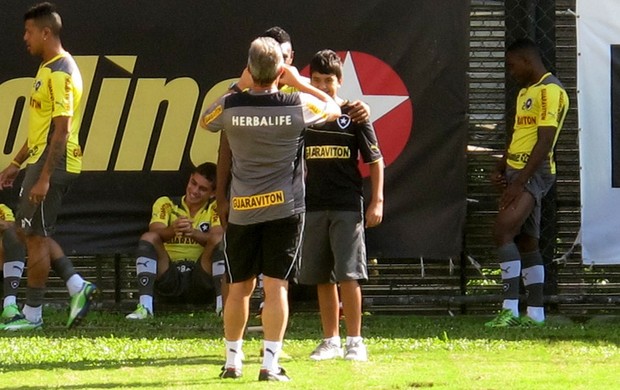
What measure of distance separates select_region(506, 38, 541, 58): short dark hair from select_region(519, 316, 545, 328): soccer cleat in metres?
1.82

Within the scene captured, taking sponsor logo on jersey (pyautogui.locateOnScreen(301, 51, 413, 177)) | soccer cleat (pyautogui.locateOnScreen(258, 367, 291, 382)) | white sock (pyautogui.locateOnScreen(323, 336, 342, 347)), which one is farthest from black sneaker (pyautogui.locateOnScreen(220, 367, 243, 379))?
sponsor logo on jersey (pyautogui.locateOnScreen(301, 51, 413, 177))

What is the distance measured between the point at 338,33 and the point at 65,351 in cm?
329

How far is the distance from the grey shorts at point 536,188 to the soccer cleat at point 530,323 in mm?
585

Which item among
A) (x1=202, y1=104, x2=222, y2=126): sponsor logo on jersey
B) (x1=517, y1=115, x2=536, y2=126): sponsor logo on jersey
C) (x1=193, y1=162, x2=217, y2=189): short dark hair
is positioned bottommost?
(x1=193, y1=162, x2=217, y2=189): short dark hair

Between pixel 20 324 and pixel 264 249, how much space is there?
9.43ft

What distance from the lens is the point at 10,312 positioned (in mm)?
8844

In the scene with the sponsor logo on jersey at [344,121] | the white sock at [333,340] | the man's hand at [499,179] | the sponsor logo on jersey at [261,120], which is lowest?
the white sock at [333,340]

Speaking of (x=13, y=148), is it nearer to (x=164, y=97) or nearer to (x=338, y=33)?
(x=164, y=97)

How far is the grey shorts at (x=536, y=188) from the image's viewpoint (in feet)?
29.4

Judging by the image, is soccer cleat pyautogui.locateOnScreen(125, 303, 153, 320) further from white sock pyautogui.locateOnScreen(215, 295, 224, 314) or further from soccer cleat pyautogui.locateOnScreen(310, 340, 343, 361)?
soccer cleat pyautogui.locateOnScreen(310, 340, 343, 361)

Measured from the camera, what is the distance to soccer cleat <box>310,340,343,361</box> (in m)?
7.12

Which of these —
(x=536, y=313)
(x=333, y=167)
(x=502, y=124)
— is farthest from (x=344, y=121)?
(x=502, y=124)

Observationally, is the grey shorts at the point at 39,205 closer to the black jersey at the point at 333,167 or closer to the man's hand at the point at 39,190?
the man's hand at the point at 39,190

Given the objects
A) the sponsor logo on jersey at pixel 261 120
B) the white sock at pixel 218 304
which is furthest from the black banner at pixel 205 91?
the sponsor logo on jersey at pixel 261 120
